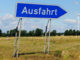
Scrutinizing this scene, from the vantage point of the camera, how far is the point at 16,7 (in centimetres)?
1205

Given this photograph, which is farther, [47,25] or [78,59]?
[47,25]

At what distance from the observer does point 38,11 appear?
12438mm

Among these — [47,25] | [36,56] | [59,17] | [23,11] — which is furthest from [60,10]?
[36,56]

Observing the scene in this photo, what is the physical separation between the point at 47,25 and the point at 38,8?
54.7 inches

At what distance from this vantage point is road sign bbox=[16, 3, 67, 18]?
40.0 feet

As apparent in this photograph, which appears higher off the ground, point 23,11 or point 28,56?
point 23,11

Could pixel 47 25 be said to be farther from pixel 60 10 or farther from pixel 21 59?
pixel 21 59

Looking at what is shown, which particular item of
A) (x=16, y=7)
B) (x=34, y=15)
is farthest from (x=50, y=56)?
(x=16, y=7)

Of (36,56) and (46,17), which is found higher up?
(46,17)

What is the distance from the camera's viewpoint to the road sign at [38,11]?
1220 centimetres

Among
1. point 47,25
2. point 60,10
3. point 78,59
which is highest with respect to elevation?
point 60,10

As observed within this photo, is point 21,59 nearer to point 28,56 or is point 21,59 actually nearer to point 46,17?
point 28,56

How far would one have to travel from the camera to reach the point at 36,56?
12422 millimetres

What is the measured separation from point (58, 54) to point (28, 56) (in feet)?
6.30
